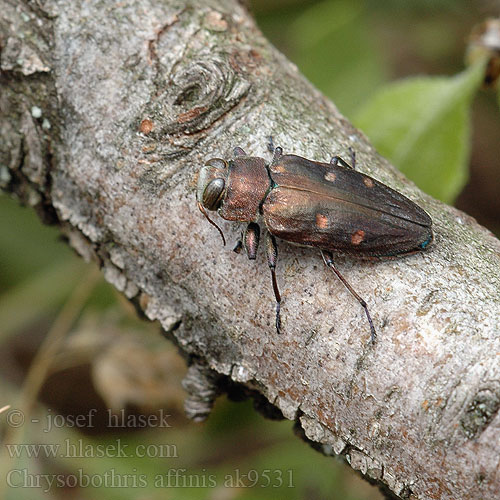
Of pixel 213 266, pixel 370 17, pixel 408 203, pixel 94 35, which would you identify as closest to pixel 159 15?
pixel 94 35

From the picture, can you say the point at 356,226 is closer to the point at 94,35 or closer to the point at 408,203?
the point at 408,203

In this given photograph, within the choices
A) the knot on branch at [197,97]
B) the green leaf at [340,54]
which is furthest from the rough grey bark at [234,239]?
the green leaf at [340,54]

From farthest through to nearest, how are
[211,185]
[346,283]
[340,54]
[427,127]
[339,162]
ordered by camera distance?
1. [340,54]
2. [427,127]
3. [339,162]
4. [211,185]
5. [346,283]

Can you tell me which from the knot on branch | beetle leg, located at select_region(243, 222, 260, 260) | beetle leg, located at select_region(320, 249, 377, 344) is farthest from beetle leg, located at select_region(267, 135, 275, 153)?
beetle leg, located at select_region(320, 249, 377, 344)

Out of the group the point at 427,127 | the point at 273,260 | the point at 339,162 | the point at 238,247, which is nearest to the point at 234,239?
the point at 238,247

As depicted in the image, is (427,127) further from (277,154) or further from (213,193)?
(213,193)

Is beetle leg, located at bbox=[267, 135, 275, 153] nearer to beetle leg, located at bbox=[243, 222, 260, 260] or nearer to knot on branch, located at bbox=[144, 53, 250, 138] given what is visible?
knot on branch, located at bbox=[144, 53, 250, 138]

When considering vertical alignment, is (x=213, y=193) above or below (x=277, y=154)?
below
